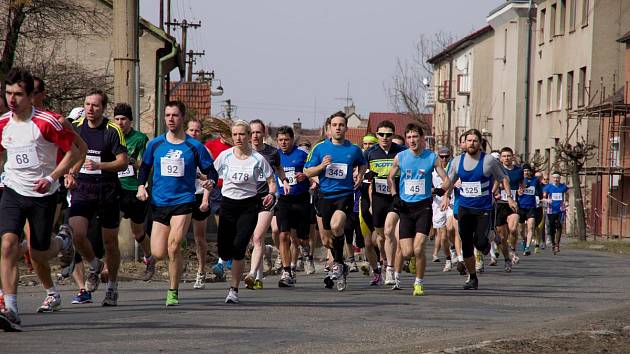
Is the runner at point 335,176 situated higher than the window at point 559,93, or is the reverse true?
the window at point 559,93

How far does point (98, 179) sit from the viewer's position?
1273cm

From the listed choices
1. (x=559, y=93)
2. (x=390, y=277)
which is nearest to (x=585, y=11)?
(x=559, y=93)

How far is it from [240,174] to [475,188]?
4029 millimetres

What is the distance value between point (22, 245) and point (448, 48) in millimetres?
82708

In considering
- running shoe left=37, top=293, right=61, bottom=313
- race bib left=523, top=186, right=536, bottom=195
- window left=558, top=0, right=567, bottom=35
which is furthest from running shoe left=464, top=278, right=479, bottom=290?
window left=558, top=0, right=567, bottom=35

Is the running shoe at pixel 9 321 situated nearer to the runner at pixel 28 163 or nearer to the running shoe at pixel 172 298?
the runner at pixel 28 163

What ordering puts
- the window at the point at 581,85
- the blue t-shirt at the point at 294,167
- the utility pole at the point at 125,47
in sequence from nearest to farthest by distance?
the blue t-shirt at the point at 294,167, the utility pole at the point at 125,47, the window at the point at 581,85

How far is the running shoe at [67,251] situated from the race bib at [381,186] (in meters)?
5.25

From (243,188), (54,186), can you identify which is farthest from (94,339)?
(243,188)

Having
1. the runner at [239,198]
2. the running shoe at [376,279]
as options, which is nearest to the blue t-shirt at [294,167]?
the running shoe at [376,279]

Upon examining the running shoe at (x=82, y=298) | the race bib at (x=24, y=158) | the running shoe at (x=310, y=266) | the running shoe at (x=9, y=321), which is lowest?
the running shoe at (x=310, y=266)

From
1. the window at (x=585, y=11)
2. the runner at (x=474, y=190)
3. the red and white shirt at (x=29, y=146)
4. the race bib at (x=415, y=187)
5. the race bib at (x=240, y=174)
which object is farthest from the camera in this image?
the window at (x=585, y=11)

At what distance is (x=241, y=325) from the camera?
35.9ft

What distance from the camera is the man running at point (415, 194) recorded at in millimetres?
15023
